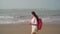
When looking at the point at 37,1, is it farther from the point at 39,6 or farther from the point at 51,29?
the point at 51,29

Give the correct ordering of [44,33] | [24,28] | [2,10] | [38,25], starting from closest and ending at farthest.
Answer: [38,25] → [44,33] → [24,28] → [2,10]

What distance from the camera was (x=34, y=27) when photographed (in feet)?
10.2

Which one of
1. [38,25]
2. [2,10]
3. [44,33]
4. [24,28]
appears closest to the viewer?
[38,25]

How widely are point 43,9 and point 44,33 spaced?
6.70 metres

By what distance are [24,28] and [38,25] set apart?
1.98 meters

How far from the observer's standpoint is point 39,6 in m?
11.0

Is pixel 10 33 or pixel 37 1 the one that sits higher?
pixel 37 1

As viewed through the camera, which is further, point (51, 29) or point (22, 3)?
point (22, 3)

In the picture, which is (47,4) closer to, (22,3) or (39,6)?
(39,6)

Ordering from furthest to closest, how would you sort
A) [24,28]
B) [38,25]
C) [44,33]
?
[24,28] → [44,33] → [38,25]

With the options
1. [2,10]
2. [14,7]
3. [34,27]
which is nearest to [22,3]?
[14,7]

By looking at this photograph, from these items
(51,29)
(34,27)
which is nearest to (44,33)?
(51,29)

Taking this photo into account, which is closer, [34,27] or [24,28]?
[34,27]

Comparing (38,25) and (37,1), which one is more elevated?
(37,1)
